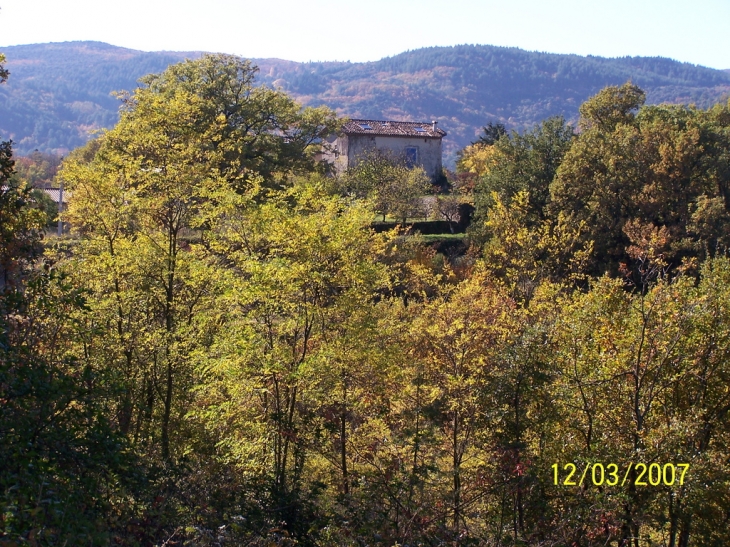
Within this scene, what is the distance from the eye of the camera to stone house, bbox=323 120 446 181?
5006 cm

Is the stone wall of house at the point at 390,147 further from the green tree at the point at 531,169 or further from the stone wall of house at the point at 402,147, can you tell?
the green tree at the point at 531,169

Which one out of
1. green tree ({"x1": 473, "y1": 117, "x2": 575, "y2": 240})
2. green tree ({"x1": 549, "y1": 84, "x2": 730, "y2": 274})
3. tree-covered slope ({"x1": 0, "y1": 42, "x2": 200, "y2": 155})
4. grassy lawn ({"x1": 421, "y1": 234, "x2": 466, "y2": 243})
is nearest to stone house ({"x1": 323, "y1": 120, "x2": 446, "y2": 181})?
grassy lawn ({"x1": 421, "y1": 234, "x2": 466, "y2": 243})

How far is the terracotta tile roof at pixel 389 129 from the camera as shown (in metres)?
50.4

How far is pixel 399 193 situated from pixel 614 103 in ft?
40.0

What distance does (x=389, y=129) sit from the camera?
5228cm

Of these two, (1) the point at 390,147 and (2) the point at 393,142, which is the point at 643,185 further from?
(2) the point at 393,142

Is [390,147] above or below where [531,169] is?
above

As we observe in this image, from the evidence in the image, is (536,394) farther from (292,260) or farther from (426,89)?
(426,89)

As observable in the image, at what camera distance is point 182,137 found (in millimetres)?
13477

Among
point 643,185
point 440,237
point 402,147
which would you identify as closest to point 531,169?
point 643,185

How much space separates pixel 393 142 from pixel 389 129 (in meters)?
1.42

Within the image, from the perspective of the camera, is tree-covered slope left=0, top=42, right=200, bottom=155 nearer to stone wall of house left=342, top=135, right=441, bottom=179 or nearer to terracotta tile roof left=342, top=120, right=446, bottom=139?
terracotta tile roof left=342, top=120, right=446, bottom=139

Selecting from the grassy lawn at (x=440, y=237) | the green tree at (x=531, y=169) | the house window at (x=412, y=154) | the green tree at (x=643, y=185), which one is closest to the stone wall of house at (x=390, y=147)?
the house window at (x=412, y=154)

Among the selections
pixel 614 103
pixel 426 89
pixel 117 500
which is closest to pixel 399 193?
pixel 614 103
